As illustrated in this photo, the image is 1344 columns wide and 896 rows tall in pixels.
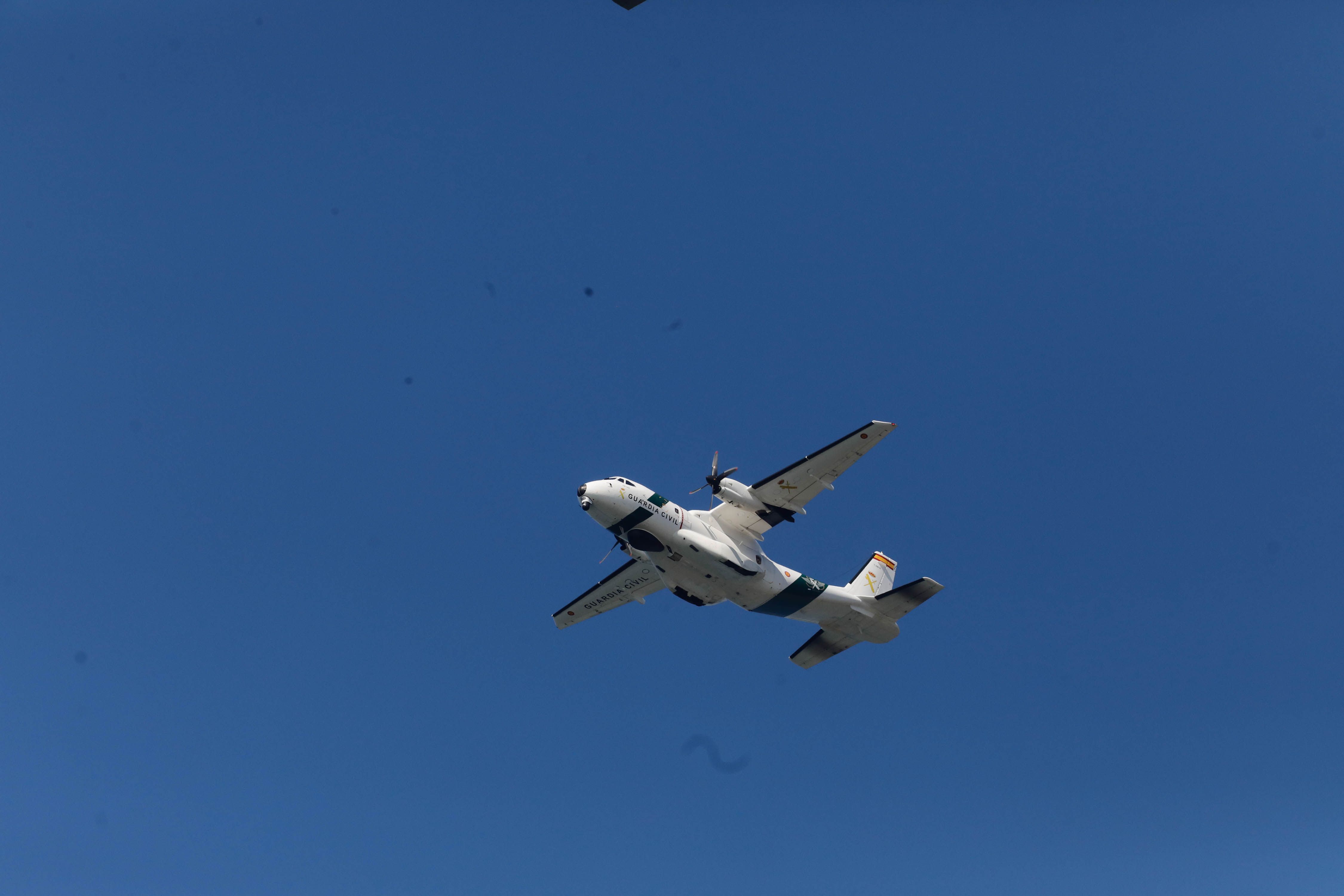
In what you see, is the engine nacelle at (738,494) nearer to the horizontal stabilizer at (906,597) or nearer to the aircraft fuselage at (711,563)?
the aircraft fuselage at (711,563)

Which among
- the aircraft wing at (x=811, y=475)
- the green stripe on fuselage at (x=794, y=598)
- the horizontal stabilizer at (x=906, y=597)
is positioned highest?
the aircraft wing at (x=811, y=475)

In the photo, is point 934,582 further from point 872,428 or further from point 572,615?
point 572,615

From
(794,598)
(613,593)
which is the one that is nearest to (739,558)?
(794,598)

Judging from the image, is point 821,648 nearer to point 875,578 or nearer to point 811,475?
point 875,578

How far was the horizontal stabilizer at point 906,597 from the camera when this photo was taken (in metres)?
43.3

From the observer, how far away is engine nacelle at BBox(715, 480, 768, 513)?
134 ft

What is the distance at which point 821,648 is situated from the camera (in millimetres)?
47031

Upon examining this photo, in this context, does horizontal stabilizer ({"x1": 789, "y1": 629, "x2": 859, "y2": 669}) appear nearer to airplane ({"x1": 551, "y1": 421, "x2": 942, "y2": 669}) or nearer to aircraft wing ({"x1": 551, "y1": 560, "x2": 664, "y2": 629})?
airplane ({"x1": 551, "y1": 421, "x2": 942, "y2": 669})

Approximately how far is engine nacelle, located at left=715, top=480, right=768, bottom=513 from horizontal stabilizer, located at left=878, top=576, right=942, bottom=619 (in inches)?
317

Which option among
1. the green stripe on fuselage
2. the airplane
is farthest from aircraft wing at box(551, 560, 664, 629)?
the green stripe on fuselage

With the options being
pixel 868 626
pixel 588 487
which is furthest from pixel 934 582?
pixel 588 487

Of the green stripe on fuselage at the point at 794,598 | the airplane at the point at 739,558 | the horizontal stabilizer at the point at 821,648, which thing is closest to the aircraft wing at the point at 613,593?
the airplane at the point at 739,558

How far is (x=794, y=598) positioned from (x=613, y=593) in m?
8.57

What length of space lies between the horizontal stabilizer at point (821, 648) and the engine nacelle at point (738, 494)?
9200 mm
